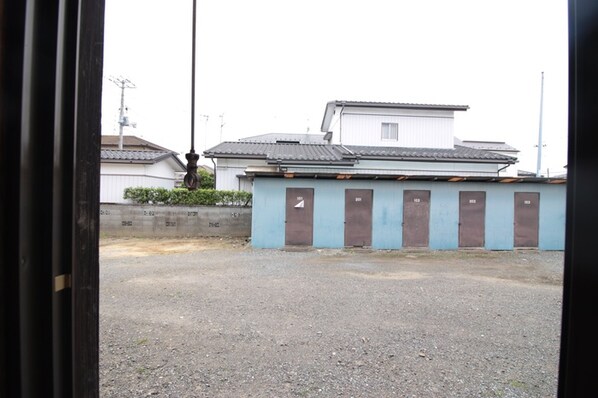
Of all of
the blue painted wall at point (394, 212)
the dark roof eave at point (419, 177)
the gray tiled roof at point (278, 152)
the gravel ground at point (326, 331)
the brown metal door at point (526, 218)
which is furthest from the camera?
the gray tiled roof at point (278, 152)

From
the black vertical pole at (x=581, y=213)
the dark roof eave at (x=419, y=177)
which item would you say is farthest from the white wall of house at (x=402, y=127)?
the black vertical pole at (x=581, y=213)

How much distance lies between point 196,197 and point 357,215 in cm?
688

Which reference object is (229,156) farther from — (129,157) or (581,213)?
(581,213)

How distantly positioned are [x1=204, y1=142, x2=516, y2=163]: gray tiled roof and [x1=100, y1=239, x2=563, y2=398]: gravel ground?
7004 mm

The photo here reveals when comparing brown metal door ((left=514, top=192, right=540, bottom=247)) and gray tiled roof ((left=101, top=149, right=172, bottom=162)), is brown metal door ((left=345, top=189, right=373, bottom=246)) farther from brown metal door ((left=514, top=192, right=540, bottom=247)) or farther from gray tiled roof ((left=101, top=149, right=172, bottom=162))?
gray tiled roof ((left=101, top=149, right=172, bottom=162))

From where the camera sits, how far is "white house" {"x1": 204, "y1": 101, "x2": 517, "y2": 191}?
14.5 m

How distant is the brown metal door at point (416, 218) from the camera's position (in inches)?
454

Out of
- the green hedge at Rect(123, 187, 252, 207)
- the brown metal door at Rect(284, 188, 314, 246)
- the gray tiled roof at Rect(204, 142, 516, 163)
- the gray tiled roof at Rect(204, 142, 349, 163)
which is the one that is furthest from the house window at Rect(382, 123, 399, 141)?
the brown metal door at Rect(284, 188, 314, 246)

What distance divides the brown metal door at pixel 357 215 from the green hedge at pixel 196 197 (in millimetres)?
4562

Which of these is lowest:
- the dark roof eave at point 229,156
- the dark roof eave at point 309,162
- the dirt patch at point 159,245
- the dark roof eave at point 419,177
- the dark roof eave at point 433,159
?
the dirt patch at point 159,245

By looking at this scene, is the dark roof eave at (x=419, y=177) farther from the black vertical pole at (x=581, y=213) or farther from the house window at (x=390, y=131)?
the black vertical pole at (x=581, y=213)

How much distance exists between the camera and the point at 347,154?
47.6 ft

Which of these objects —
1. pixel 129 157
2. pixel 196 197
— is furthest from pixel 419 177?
pixel 129 157

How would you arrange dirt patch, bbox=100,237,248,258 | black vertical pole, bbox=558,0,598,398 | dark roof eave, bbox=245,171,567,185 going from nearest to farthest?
black vertical pole, bbox=558,0,598,398
dirt patch, bbox=100,237,248,258
dark roof eave, bbox=245,171,567,185
